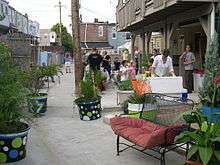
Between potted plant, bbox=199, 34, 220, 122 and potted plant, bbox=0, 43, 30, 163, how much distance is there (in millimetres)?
2781

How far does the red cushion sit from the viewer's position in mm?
5897

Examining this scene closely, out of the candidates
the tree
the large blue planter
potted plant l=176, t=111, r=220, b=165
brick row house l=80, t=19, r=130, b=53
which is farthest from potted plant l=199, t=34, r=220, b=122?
the tree

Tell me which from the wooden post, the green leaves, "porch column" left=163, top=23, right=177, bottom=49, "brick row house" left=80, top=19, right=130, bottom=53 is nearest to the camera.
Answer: the green leaves

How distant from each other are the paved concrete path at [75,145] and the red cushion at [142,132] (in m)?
0.49

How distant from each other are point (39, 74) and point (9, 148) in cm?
560

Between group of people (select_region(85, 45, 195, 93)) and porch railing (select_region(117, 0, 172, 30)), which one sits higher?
porch railing (select_region(117, 0, 172, 30))

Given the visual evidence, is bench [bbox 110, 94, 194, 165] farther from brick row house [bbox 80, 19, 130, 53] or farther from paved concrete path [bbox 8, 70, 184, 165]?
brick row house [bbox 80, 19, 130, 53]

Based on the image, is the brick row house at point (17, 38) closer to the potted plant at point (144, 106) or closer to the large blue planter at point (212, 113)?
the potted plant at point (144, 106)

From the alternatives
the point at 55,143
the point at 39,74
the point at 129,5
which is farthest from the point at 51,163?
the point at 129,5

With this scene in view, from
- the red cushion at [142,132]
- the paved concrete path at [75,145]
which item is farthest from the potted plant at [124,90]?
the red cushion at [142,132]

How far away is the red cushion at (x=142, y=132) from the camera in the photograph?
5.90 m

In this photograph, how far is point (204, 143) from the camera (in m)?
5.29

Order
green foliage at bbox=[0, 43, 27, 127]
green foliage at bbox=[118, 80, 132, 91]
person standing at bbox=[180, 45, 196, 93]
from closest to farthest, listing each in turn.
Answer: green foliage at bbox=[0, 43, 27, 127] → green foliage at bbox=[118, 80, 132, 91] → person standing at bbox=[180, 45, 196, 93]

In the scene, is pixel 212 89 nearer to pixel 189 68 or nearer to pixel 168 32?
pixel 189 68
